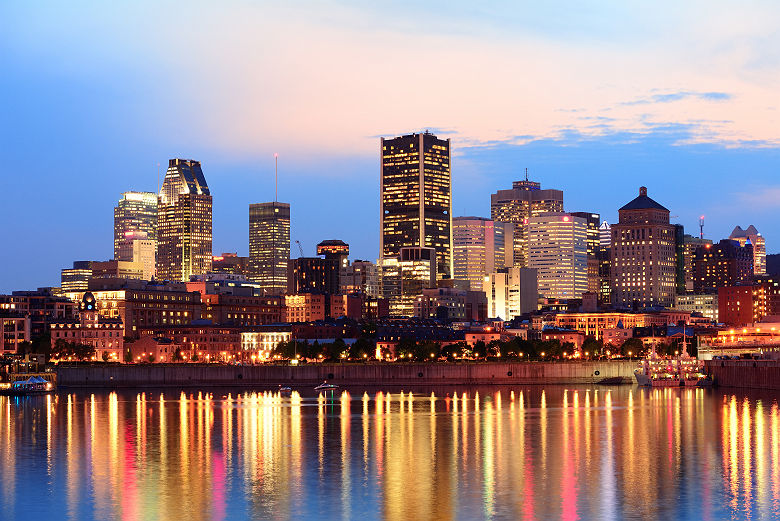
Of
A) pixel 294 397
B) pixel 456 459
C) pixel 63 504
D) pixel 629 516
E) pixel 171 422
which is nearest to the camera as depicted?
pixel 629 516

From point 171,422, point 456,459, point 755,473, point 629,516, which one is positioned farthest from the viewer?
point 171,422

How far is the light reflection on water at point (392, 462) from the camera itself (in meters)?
69.6

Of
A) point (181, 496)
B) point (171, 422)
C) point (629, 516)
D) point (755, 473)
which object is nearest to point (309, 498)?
point (181, 496)

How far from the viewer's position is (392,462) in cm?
9000

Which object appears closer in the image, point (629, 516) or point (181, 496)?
point (629, 516)

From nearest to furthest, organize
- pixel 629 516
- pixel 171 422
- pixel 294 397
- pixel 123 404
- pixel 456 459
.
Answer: pixel 629 516 < pixel 456 459 < pixel 171 422 < pixel 123 404 < pixel 294 397

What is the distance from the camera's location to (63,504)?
Result: 71938 millimetres

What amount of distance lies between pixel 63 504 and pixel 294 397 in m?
113

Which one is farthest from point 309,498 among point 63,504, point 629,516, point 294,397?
point 294,397

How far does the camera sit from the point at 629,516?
65688mm

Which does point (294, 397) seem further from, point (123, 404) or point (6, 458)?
point (6, 458)

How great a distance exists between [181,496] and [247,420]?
57.2 m

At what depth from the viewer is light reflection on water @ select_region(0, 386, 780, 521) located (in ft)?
228

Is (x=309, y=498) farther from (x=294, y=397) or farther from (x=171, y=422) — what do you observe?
(x=294, y=397)
